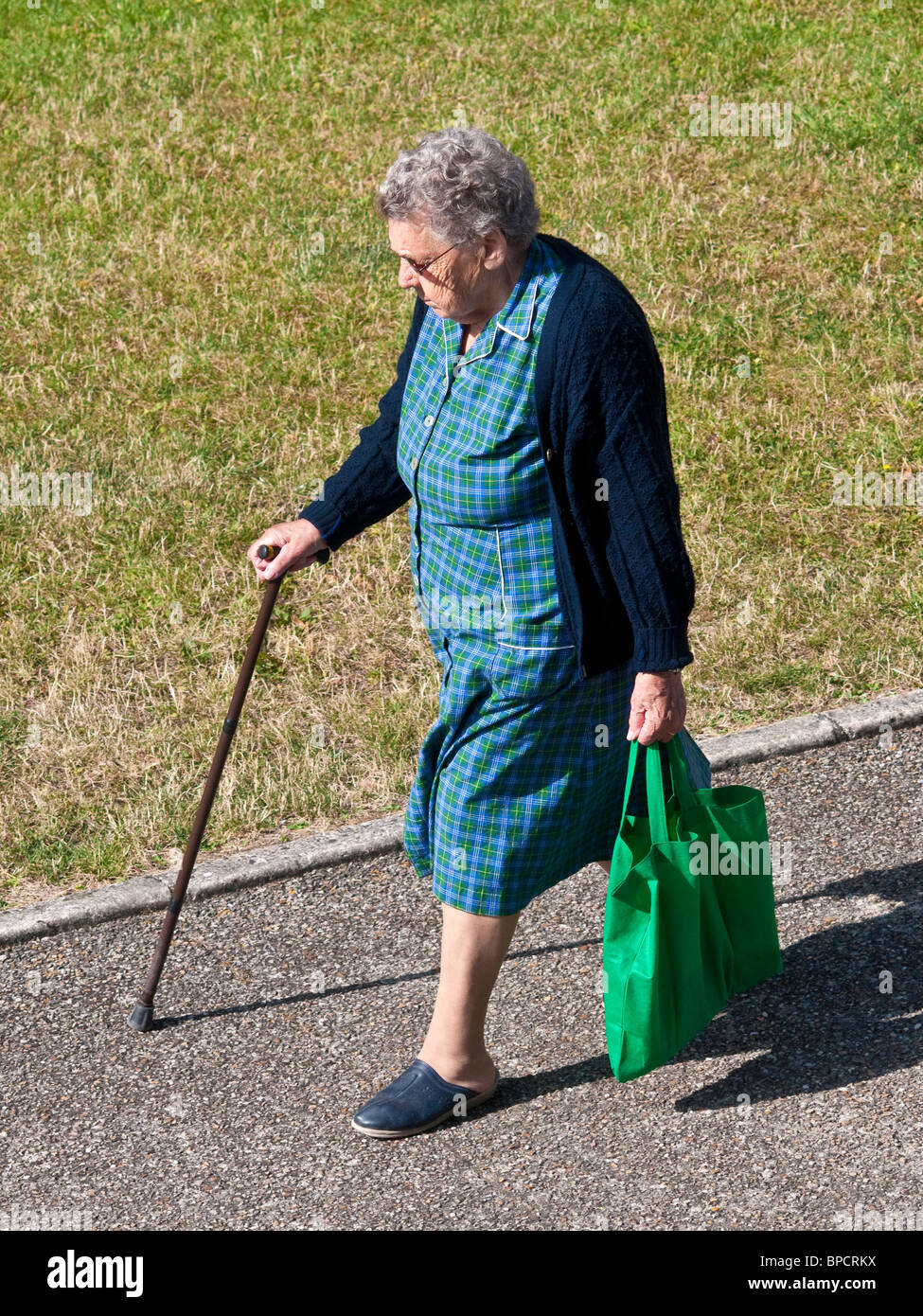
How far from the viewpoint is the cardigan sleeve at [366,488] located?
11.4 ft

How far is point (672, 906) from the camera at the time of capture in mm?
3207

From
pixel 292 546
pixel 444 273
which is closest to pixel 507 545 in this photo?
pixel 444 273

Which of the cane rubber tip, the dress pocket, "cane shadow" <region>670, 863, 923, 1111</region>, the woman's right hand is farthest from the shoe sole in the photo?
the woman's right hand

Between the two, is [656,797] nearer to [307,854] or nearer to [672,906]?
[672,906]

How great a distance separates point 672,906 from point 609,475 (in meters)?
0.94

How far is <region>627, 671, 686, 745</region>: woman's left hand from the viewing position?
3.04 metres

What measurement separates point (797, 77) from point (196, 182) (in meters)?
4.00

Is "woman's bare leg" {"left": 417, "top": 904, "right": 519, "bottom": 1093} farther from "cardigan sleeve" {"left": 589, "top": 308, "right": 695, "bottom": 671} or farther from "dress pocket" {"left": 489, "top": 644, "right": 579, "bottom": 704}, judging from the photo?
"cardigan sleeve" {"left": 589, "top": 308, "right": 695, "bottom": 671}

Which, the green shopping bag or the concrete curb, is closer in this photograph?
the green shopping bag

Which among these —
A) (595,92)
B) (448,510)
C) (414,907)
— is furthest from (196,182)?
(448,510)

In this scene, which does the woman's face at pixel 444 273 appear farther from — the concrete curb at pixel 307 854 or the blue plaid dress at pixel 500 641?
the concrete curb at pixel 307 854

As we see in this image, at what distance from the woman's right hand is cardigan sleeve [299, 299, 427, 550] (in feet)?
0.07
